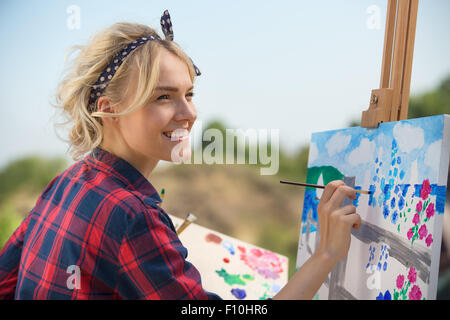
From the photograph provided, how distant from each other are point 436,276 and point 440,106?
570 cm

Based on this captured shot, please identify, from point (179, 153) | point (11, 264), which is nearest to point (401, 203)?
point (179, 153)

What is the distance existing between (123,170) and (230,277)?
810 mm

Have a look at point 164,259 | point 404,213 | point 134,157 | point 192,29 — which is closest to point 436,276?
point 404,213

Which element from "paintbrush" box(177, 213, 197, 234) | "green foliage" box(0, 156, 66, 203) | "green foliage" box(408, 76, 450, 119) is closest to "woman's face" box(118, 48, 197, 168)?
"paintbrush" box(177, 213, 197, 234)

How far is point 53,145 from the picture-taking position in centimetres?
496

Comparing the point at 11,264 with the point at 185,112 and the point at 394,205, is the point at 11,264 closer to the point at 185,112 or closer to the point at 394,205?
the point at 185,112

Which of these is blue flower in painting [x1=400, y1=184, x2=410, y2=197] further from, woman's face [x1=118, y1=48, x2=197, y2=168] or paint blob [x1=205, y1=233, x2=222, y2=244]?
paint blob [x1=205, y1=233, x2=222, y2=244]

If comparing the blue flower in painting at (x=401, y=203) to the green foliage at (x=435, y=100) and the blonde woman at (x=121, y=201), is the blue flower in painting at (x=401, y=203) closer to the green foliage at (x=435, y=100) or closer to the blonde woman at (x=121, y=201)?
the blonde woman at (x=121, y=201)

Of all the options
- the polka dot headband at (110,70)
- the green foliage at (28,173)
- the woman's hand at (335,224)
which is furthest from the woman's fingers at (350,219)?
the green foliage at (28,173)

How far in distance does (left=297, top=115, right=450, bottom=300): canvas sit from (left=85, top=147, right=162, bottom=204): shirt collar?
62cm

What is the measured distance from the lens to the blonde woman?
0.78m

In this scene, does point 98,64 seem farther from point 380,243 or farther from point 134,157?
point 380,243

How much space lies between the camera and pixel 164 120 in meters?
0.94

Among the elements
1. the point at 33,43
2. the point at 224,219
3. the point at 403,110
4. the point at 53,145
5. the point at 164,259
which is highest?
the point at 33,43
